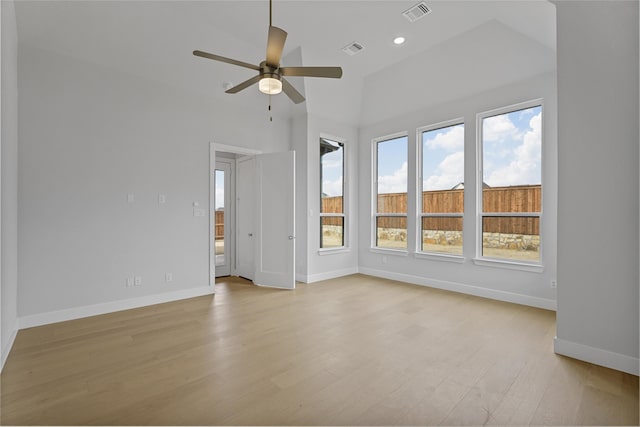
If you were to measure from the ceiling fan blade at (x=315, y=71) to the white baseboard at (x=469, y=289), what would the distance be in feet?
12.6

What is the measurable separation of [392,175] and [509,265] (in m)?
2.52

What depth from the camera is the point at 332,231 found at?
598cm

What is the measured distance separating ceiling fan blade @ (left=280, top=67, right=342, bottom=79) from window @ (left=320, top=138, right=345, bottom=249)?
10.7ft

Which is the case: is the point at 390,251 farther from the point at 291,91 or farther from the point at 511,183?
the point at 291,91

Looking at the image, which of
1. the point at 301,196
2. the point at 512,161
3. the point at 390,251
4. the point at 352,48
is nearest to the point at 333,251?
the point at 390,251

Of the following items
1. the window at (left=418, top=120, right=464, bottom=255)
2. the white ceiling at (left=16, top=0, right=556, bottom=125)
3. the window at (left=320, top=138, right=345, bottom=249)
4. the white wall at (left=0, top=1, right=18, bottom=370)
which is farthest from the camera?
the window at (left=320, top=138, right=345, bottom=249)

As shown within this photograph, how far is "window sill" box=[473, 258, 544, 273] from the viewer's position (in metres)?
3.95

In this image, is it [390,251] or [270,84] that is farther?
[390,251]

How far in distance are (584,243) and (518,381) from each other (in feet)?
4.22

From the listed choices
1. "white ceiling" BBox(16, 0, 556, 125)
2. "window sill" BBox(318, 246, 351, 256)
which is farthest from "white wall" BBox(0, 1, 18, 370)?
"window sill" BBox(318, 246, 351, 256)

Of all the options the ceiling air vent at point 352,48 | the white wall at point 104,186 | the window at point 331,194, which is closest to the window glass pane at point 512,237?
the window at point 331,194

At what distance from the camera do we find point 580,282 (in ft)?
8.29

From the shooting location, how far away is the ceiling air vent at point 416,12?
346cm

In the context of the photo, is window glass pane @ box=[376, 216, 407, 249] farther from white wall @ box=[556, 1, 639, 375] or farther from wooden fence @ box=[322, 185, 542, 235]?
white wall @ box=[556, 1, 639, 375]
